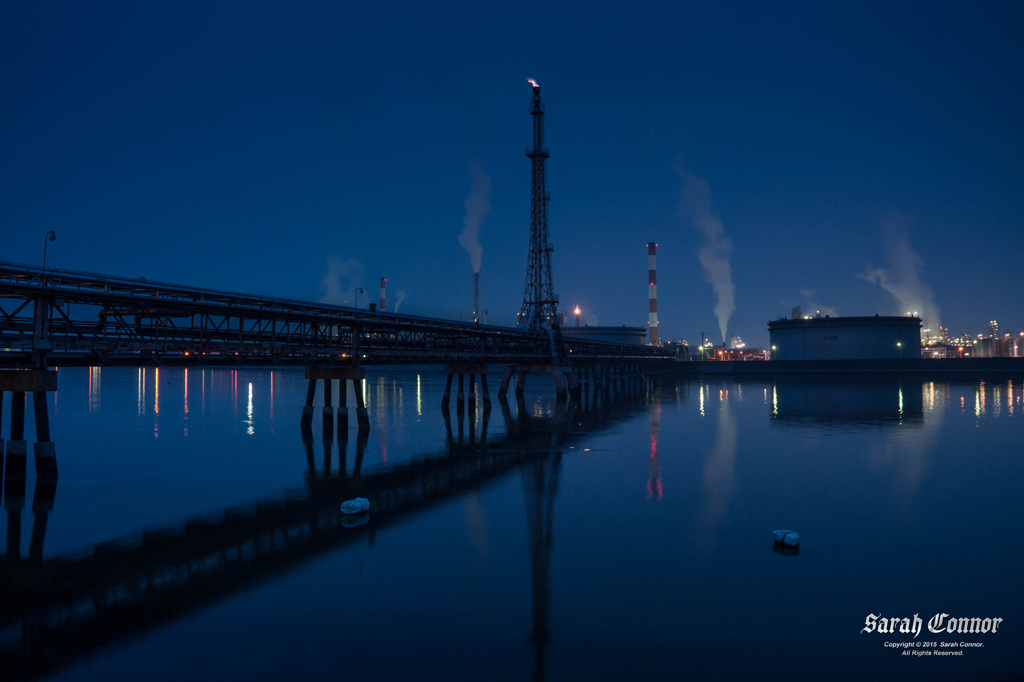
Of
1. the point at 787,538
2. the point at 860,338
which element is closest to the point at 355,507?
the point at 787,538

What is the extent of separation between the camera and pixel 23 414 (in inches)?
892

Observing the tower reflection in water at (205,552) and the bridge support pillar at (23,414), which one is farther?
the bridge support pillar at (23,414)

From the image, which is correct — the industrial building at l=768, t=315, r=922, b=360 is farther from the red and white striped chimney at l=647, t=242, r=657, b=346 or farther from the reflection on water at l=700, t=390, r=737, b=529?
the reflection on water at l=700, t=390, r=737, b=529

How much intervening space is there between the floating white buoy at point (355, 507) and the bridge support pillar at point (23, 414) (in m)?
11.6

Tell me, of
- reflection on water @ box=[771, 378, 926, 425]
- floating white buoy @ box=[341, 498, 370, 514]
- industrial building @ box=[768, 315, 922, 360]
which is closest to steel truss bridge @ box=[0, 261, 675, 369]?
floating white buoy @ box=[341, 498, 370, 514]

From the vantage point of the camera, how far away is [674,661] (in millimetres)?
10570

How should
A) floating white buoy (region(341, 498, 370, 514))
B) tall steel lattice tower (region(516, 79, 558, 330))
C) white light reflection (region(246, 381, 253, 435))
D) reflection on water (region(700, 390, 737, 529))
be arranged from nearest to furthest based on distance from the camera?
1. floating white buoy (region(341, 498, 370, 514))
2. reflection on water (region(700, 390, 737, 529))
3. white light reflection (region(246, 381, 253, 435))
4. tall steel lattice tower (region(516, 79, 558, 330))

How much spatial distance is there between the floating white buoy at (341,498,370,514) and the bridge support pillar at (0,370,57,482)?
38.0ft

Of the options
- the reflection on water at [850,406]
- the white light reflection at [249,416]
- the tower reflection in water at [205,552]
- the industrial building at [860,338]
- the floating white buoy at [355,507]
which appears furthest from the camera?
the industrial building at [860,338]

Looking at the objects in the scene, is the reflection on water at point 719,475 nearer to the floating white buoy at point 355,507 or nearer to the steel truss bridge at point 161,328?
the floating white buoy at point 355,507

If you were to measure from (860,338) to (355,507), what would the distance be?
414 ft

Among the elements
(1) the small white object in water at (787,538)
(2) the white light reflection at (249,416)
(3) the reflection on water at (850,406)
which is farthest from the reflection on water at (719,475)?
(2) the white light reflection at (249,416)

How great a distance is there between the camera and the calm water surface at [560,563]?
10711 mm

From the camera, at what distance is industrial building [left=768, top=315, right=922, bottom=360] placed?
121938 mm
